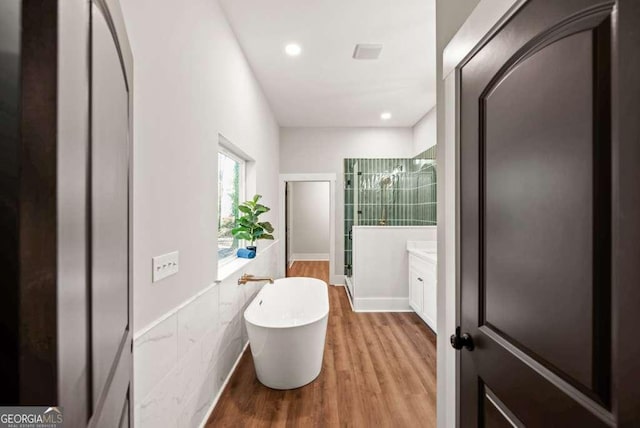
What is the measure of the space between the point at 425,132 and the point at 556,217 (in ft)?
14.0

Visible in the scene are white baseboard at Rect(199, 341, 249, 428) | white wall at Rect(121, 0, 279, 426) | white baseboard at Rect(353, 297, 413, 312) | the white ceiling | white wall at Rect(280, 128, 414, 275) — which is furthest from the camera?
white wall at Rect(280, 128, 414, 275)

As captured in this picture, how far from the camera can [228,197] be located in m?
2.98

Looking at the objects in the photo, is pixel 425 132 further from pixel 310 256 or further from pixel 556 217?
pixel 310 256

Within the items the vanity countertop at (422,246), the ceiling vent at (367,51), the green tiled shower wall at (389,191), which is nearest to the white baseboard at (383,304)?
the vanity countertop at (422,246)

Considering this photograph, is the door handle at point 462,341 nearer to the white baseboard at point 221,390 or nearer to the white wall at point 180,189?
the white wall at point 180,189

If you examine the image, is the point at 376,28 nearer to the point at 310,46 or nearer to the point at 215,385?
the point at 310,46

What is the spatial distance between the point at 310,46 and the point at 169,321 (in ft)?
8.10

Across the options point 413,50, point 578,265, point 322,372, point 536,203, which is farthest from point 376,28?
point 322,372

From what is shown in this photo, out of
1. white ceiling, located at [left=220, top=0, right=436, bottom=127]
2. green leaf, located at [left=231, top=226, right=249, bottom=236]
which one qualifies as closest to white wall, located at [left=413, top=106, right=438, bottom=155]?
white ceiling, located at [left=220, top=0, right=436, bottom=127]

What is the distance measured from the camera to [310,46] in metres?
2.68

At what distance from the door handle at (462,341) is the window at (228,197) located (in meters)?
1.98

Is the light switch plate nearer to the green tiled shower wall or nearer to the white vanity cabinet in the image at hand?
the white vanity cabinet

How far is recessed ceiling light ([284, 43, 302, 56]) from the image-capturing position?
267 cm

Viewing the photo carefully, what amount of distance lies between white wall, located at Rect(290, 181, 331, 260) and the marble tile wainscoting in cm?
550
